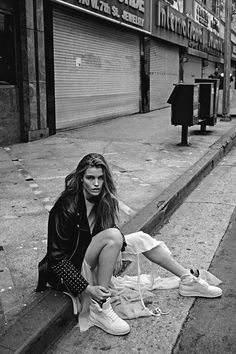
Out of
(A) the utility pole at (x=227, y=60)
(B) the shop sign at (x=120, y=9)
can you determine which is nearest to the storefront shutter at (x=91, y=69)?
(B) the shop sign at (x=120, y=9)

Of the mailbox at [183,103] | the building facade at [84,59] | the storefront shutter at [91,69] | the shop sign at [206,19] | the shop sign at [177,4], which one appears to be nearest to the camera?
the mailbox at [183,103]

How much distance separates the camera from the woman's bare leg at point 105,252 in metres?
2.94

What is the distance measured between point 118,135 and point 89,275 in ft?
27.3

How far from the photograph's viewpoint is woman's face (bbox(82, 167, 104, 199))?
2.96 m

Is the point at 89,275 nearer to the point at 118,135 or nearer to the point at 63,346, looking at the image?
the point at 63,346

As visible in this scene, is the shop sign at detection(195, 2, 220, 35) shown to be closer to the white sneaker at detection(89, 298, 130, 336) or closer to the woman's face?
the woman's face

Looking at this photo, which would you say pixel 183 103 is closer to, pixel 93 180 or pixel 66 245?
pixel 93 180

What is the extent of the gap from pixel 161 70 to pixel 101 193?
676 inches

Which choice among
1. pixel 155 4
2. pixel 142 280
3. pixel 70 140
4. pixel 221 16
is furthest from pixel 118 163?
pixel 221 16

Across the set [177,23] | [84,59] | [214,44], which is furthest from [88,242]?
[214,44]

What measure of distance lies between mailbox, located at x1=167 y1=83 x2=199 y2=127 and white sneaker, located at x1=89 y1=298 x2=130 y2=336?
22.4 ft

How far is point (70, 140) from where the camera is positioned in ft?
33.7

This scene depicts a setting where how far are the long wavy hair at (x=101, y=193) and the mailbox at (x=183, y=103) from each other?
21.1 ft

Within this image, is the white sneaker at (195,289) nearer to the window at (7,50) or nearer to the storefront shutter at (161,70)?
the window at (7,50)
